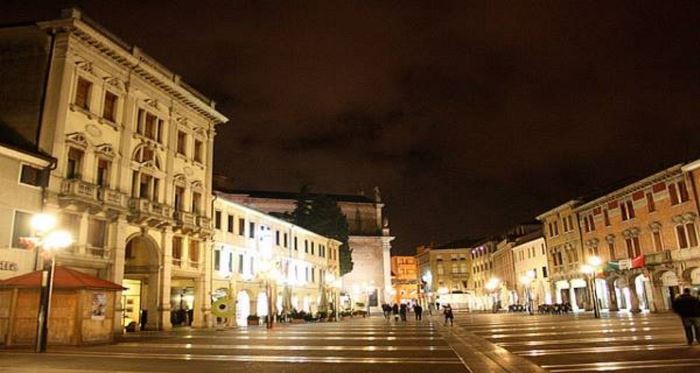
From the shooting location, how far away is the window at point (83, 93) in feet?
95.0

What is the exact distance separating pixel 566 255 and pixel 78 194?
5212 cm

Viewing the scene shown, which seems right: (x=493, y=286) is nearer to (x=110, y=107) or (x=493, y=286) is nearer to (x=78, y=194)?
(x=110, y=107)

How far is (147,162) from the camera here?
33.9m

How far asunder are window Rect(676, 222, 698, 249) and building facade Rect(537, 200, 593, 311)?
1601cm

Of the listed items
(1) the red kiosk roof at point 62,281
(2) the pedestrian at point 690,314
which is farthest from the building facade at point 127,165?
(2) the pedestrian at point 690,314

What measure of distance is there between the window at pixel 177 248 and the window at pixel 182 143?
20.9ft

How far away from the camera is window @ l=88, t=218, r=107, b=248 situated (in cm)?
2867

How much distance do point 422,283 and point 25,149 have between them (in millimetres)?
97830

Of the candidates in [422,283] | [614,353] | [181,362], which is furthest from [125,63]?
[422,283]

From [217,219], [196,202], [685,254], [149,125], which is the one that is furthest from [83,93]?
[685,254]

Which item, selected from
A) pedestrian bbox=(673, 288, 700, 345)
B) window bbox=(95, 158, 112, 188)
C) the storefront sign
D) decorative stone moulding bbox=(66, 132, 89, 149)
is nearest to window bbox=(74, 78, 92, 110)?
decorative stone moulding bbox=(66, 132, 89, 149)

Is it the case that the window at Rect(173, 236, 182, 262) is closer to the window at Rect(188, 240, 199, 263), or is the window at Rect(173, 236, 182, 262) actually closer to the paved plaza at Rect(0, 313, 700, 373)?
the window at Rect(188, 240, 199, 263)

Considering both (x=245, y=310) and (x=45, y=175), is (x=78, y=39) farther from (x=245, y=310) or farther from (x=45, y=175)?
(x=245, y=310)

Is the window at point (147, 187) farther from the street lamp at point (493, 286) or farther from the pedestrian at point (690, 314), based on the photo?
the street lamp at point (493, 286)
